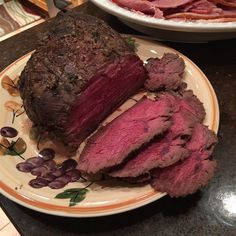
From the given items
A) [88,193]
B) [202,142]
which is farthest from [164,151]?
[88,193]

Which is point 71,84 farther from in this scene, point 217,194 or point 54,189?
point 217,194

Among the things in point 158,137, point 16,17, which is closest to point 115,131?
point 158,137

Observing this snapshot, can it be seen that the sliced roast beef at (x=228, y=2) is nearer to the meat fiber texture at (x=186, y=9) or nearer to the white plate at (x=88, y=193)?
the meat fiber texture at (x=186, y=9)

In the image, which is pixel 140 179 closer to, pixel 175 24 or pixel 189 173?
pixel 189 173

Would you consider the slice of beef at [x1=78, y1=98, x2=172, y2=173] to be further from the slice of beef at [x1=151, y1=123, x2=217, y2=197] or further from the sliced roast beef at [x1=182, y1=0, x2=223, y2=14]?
the sliced roast beef at [x1=182, y1=0, x2=223, y2=14]

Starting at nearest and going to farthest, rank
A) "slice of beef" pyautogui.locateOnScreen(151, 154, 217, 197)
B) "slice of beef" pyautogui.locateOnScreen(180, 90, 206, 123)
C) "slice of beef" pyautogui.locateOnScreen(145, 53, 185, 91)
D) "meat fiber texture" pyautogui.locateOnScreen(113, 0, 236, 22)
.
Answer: "slice of beef" pyautogui.locateOnScreen(151, 154, 217, 197)
"slice of beef" pyautogui.locateOnScreen(180, 90, 206, 123)
"slice of beef" pyautogui.locateOnScreen(145, 53, 185, 91)
"meat fiber texture" pyautogui.locateOnScreen(113, 0, 236, 22)

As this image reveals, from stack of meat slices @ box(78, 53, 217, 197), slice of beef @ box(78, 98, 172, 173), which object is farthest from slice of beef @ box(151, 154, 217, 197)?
slice of beef @ box(78, 98, 172, 173)

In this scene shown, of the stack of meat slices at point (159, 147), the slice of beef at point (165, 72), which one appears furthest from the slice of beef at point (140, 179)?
the slice of beef at point (165, 72)
